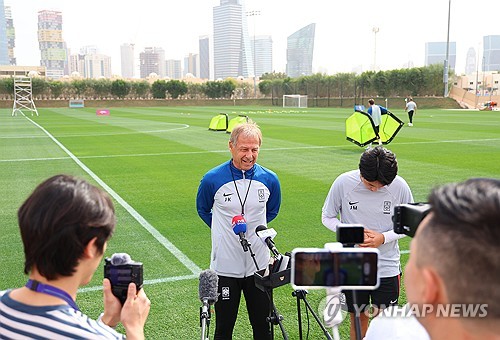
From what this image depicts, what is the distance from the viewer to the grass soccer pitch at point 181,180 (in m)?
5.54

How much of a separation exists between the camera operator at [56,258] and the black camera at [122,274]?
0.49 feet

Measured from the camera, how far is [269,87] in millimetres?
91375

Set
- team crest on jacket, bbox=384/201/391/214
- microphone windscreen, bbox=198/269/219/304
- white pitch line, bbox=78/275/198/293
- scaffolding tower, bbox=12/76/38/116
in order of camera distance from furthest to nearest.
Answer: scaffolding tower, bbox=12/76/38/116
white pitch line, bbox=78/275/198/293
team crest on jacket, bbox=384/201/391/214
microphone windscreen, bbox=198/269/219/304

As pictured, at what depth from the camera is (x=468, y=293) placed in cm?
130

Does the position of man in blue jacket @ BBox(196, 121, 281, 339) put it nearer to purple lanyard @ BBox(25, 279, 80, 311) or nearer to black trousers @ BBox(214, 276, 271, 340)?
black trousers @ BBox(214, 276, 271, 340)

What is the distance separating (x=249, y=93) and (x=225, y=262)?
96483 mm

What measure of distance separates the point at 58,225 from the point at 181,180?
413 inches

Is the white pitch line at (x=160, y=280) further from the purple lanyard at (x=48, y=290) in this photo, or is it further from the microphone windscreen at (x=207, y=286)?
the purple lanyard at (x=48, y=290)

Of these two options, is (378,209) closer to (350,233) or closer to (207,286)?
(207,286)

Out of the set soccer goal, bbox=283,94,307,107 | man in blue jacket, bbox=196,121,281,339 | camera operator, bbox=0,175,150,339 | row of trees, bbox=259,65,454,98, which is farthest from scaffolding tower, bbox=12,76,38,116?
camera operator, bbox=0,175,150,339

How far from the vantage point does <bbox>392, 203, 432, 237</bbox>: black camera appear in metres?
1.67


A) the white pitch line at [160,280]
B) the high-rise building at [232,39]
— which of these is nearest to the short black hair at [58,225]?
the white pitch line at [160,280]

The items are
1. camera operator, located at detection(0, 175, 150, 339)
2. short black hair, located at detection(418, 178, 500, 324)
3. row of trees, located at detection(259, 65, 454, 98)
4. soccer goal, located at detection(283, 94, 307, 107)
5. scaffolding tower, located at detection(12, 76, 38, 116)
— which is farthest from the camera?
soccer goal, located at detection(283, 94, 307, 107)

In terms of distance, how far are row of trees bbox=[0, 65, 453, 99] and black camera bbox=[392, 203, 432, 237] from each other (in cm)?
7178
